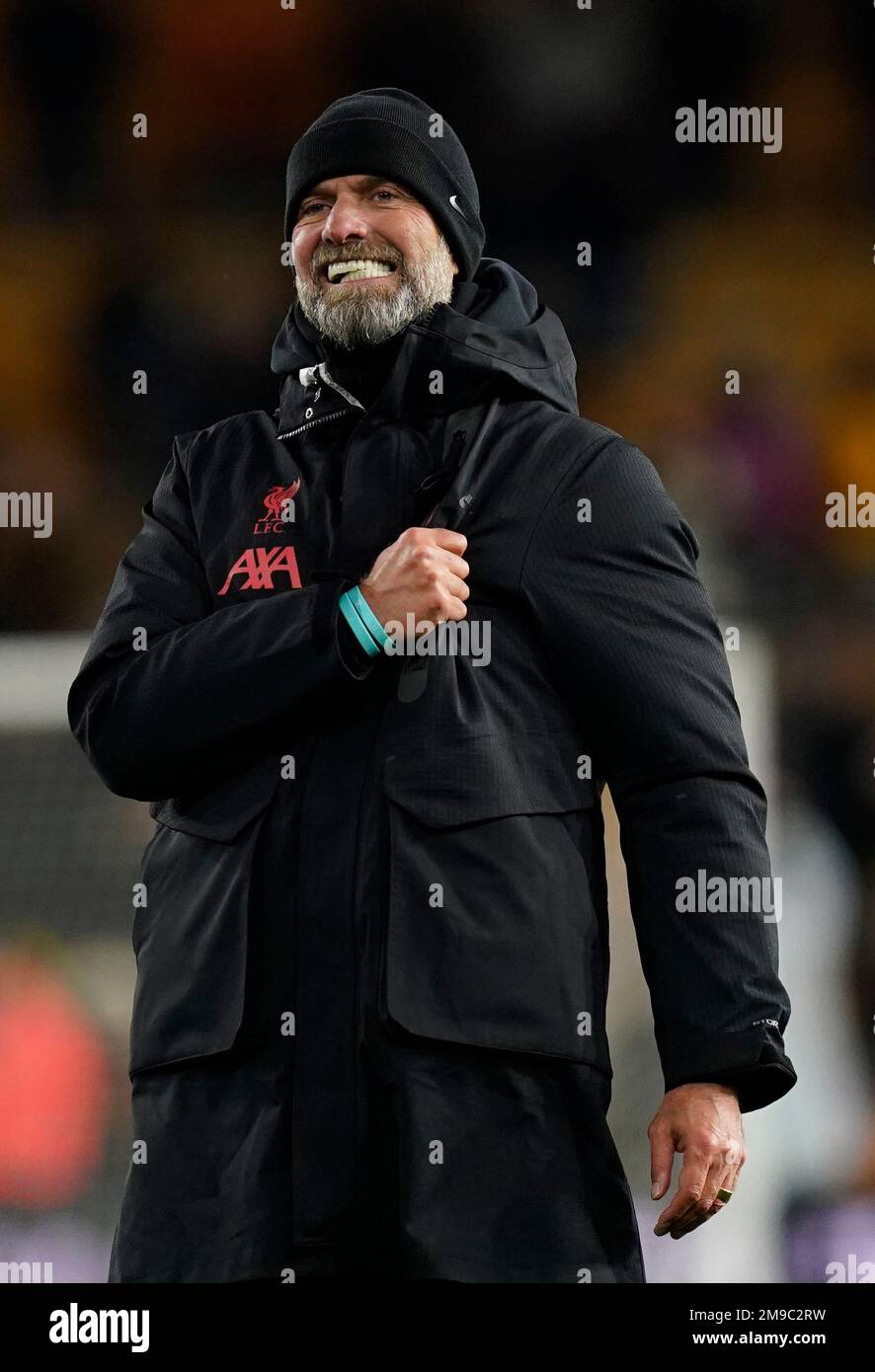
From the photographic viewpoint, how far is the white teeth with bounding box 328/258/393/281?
5.67ft

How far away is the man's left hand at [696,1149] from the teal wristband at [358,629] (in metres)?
0.41

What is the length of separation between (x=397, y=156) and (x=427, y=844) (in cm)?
70

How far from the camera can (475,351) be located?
1.65 meters

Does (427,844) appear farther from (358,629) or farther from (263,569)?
(263,569)

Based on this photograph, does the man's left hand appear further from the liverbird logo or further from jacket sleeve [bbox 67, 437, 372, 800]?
the liverbird logo

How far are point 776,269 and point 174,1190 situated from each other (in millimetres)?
1684

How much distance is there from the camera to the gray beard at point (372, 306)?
1.71m

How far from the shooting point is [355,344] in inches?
67.7

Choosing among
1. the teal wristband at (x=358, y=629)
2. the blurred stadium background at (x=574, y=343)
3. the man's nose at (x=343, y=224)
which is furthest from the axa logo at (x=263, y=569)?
the blurred stadium background at (x=574, y=343)

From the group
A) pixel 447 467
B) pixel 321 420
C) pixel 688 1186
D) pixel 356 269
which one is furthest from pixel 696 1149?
pixel 356 269

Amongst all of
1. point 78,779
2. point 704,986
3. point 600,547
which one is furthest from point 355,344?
point 78,779

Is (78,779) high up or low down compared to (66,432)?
down

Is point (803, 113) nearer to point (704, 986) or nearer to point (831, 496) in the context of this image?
point (831, 496)

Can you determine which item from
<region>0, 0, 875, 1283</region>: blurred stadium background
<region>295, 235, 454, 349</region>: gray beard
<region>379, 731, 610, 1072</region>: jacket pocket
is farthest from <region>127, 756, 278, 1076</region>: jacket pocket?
<region>0, 0, 875, 1283</region>: blurred stadium background
